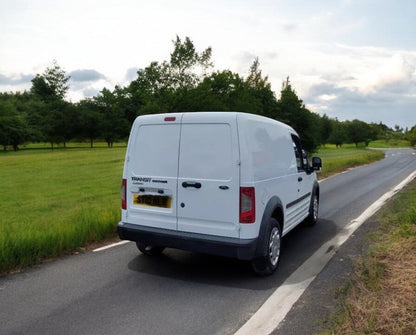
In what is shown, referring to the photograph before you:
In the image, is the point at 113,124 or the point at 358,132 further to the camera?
the point at 358,132

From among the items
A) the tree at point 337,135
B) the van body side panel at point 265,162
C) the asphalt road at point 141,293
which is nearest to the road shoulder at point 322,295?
the asphalt road at point 141,293

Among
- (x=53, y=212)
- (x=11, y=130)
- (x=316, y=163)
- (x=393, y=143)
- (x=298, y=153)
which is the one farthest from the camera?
(x=393, y=143)

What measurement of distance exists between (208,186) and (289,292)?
1595 millimetres

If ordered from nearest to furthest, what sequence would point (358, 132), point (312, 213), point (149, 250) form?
point (149, 250) → point (312, 213) → point (358, 132)

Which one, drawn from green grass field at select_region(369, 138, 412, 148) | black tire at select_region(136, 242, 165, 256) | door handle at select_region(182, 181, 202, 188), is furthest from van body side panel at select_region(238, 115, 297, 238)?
green grass field at select_region(369, 138, 412, 148)

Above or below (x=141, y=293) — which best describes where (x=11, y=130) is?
above

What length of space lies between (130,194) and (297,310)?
2710 mm

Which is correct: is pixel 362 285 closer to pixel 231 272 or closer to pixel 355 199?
pixel 231 272

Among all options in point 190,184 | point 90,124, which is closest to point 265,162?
point 190,184

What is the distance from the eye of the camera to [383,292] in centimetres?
379

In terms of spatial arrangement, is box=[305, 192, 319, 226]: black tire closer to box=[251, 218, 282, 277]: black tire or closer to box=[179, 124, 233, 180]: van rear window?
box=[251, 218, 282, 277]: black tire

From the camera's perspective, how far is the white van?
4.36 metres

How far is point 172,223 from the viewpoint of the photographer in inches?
186

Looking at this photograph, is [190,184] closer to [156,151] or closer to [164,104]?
[156,151]
